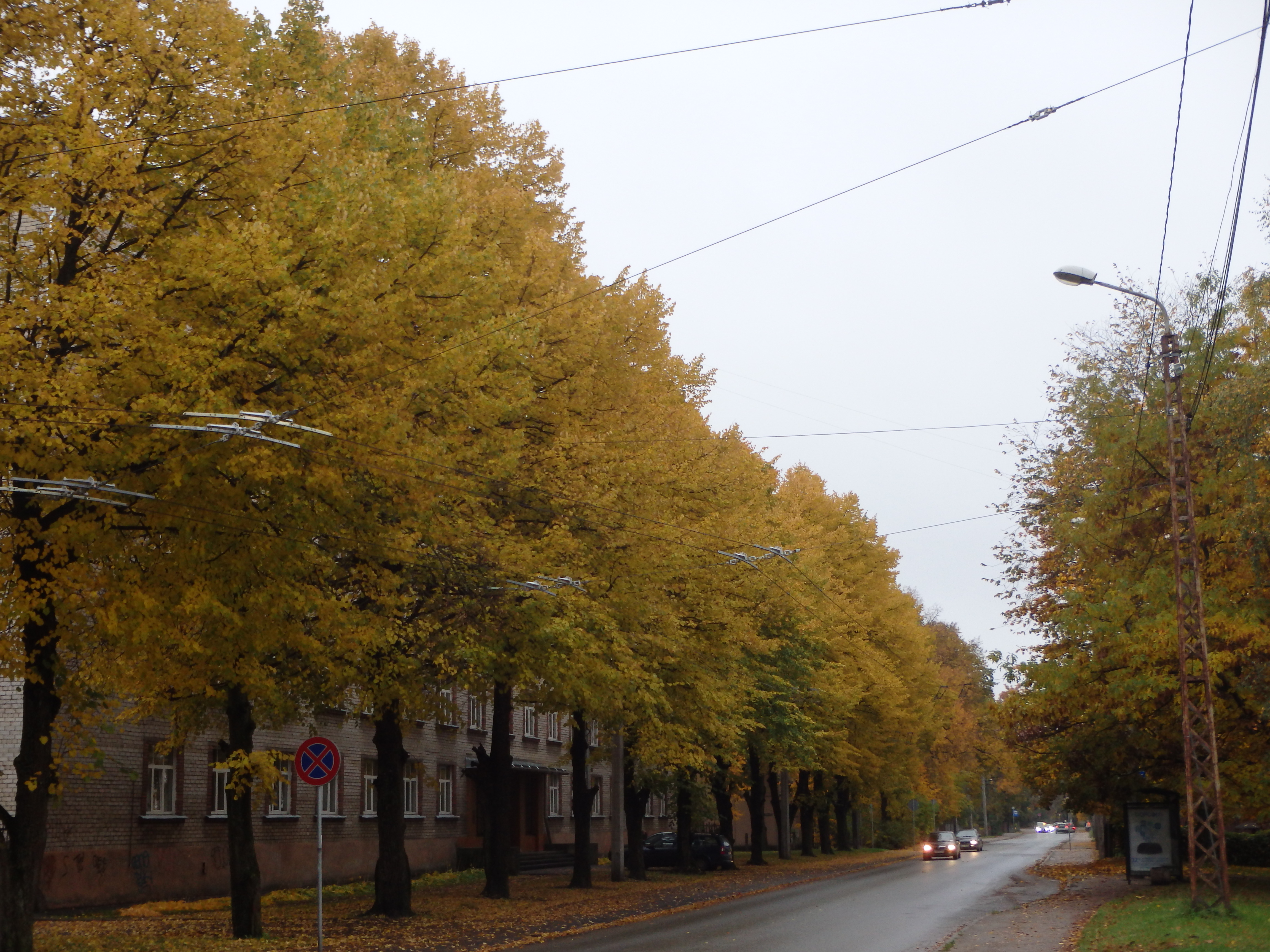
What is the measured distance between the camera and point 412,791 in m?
36.9

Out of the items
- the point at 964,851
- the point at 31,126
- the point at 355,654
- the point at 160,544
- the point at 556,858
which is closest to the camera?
the point at 31,126

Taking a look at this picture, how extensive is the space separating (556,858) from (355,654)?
104 ft

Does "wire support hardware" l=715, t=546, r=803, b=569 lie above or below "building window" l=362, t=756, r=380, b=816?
above

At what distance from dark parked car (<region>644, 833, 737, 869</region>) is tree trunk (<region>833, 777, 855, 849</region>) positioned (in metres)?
14.9

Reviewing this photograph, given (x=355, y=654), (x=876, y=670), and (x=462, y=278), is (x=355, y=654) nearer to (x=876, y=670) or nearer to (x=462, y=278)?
(x=462, y=278)

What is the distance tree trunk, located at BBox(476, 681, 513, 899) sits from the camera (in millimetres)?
24969

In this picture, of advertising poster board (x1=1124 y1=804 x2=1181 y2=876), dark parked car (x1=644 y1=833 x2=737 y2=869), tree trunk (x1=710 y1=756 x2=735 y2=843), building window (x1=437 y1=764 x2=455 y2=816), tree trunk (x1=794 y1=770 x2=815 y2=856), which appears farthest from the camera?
tree trunk (x1=794 y1=770 x2=815 y2=856)

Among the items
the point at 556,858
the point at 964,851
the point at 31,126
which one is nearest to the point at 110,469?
the point at 31,126

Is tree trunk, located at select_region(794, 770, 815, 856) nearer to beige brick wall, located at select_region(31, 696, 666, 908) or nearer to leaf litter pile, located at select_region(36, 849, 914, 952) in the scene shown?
beige brick wall, located at select_region(31, 696, 666, 908)

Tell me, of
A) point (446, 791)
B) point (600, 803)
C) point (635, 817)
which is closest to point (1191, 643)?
point (635, 817)

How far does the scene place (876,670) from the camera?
44.7 metres

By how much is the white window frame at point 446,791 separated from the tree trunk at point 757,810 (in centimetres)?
1005

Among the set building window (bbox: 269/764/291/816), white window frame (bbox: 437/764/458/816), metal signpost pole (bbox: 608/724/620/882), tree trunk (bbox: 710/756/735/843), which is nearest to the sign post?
metal signpost pole (bbox: 608/724/620/882)

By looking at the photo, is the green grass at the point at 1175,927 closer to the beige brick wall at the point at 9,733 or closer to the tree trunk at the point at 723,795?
the tree trunk at the point at 723,795
